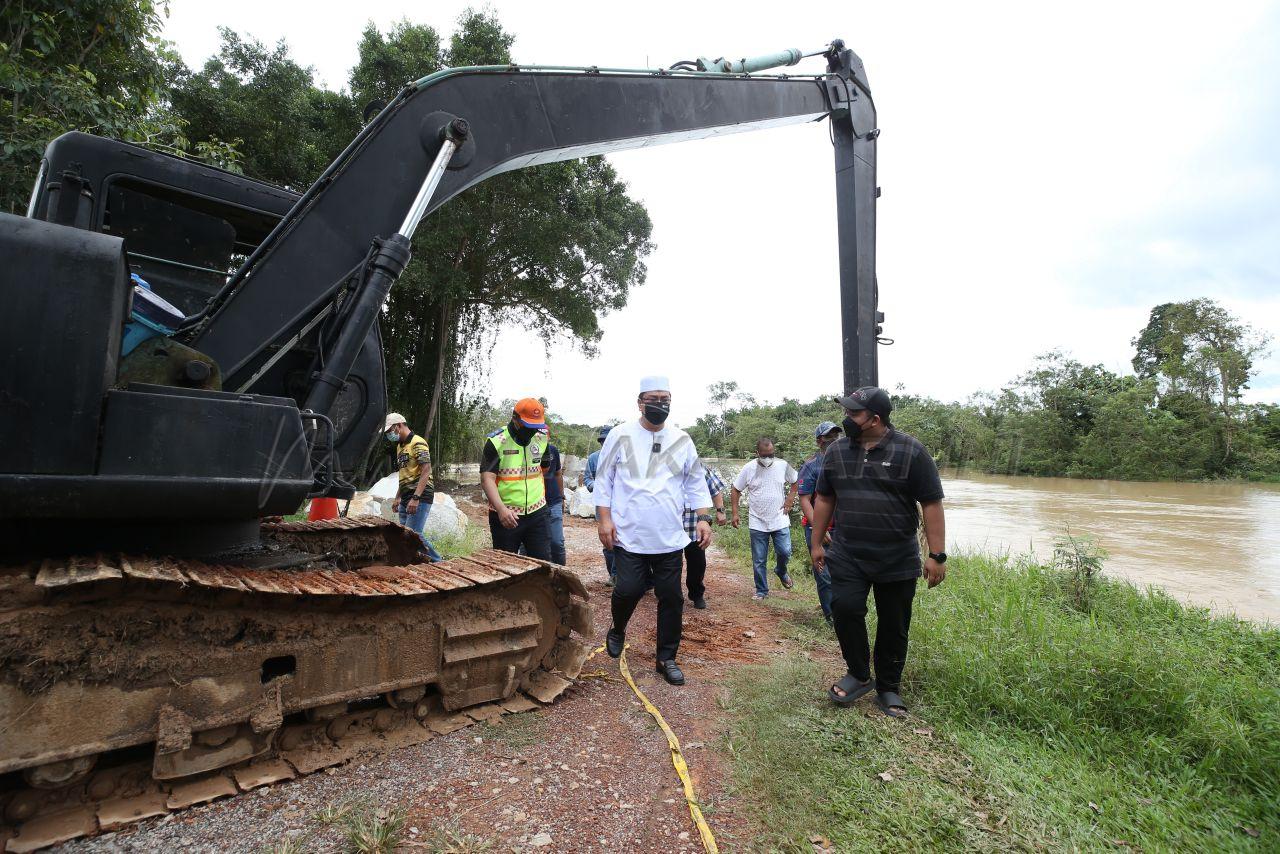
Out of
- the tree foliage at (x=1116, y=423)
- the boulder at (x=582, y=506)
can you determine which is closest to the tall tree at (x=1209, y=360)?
the tree foliage at (x=1116, y=423)

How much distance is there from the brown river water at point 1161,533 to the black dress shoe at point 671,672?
6.33m

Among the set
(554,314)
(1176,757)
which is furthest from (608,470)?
(554,314)

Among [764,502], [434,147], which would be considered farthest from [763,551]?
[434,147]

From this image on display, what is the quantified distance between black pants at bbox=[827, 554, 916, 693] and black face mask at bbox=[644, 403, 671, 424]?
4.34ft

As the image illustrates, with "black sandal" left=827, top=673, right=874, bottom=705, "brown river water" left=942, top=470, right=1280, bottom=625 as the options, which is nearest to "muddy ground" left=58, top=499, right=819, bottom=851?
"black sandal" left=827, top=673, right=874, bottom=705

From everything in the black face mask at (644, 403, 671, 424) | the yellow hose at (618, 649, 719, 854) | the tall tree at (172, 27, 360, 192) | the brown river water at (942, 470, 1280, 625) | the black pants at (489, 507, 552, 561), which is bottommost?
the brown river water at (942, 470, 1280, 625)

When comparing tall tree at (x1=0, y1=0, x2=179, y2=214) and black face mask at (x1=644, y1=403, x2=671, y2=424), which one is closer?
black face mask at (x1=644, y1=403, x2=671, y2=424)

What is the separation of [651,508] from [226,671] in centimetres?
212

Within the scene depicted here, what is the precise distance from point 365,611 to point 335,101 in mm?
13829

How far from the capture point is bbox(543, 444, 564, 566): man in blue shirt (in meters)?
5.30

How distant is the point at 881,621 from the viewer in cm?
330

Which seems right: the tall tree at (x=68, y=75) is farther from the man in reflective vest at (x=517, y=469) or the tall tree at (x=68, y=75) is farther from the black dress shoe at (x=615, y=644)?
the black dress shoe at (x=615, y=644)

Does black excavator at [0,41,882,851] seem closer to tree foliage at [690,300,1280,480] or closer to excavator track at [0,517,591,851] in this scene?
excavator track at [0,517,591,851]

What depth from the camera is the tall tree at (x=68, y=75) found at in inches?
218
